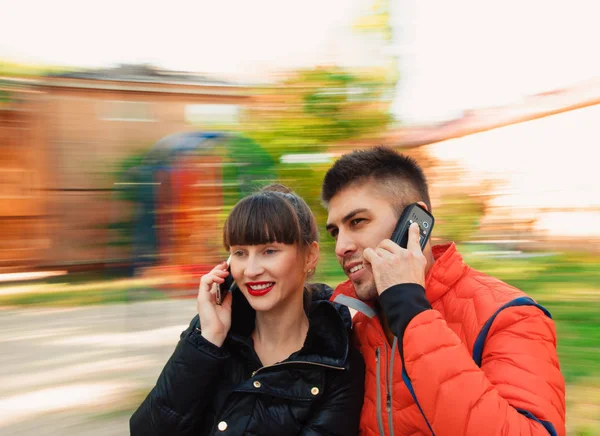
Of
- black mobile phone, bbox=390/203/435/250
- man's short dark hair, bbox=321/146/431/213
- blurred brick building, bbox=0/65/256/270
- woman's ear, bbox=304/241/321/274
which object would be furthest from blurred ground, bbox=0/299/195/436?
black mobile phone, bbox=390/203/435/250

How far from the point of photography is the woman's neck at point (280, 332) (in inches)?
81.2

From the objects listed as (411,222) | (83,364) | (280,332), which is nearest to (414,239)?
(411,222)

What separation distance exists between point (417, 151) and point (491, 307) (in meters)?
1.49

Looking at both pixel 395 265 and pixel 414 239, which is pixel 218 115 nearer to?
pixel 414 239

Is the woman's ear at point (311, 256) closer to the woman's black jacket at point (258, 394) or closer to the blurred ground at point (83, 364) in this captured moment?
→ the woman's black jacket at point (258, 394)

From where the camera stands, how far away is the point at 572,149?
259cm

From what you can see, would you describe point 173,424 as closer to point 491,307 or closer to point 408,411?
point 408,411

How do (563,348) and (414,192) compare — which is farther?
(563,348)

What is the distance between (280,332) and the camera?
210 cm

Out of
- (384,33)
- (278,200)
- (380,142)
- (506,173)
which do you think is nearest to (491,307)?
(278,200)

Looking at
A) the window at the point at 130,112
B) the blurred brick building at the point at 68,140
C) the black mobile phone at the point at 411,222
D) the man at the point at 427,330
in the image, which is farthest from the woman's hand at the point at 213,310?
the window at the point at 130,112

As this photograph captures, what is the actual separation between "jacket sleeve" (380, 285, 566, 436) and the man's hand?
0.15 feet

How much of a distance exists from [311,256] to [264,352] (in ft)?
1.31

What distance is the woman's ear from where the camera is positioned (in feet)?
7.05
